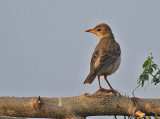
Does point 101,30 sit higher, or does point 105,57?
point 101,30

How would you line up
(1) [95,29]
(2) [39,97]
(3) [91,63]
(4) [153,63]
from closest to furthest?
(2) [39,97]
(4) [153,63]
(3) [91,63]
(1) [95,29]

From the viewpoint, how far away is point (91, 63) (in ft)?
23.7

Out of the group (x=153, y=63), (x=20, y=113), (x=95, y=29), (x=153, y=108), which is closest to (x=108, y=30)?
(x=95, y=29)

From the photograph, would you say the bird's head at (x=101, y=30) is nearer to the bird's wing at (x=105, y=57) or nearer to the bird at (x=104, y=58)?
the bird at (x=104, y=58)

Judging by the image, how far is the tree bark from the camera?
539 cm

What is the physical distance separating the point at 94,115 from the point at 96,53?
7.23 feet

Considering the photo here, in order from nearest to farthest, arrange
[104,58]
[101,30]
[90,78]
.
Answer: [90,78]
[104,58]
[101,30]

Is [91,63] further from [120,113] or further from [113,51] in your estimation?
[120,113]

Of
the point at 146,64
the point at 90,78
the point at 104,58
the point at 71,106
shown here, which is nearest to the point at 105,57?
the point at 104,58

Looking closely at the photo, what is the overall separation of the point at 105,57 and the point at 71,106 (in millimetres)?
2159

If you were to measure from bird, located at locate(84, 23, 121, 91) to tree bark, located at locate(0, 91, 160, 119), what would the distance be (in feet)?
3.53

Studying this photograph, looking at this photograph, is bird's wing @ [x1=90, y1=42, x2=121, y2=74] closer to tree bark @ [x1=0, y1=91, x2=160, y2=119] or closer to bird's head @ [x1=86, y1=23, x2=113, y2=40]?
bird's head @ [x1=86, y1=23, x2=113, y2=40]

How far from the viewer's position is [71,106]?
213 inches

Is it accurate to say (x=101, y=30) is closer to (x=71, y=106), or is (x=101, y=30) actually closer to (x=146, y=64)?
(x=146, y=64)
